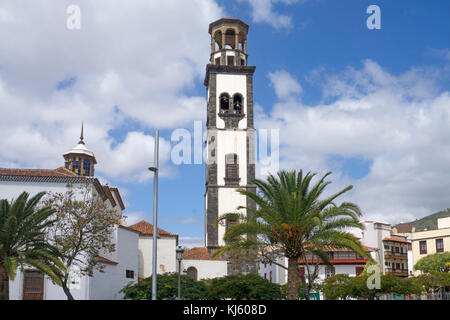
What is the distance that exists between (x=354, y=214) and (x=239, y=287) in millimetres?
14336

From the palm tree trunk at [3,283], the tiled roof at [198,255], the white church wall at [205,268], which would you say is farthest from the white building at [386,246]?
the palm tree trunk at [3,283]

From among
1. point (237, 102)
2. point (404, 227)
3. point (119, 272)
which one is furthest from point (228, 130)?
point (404, 227)

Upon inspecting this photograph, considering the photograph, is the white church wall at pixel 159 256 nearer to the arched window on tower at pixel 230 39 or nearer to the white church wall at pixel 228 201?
the white church wall at pixel 228 201

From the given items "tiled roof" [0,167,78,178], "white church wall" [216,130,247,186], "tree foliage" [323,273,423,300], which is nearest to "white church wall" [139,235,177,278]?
"white church wall" [216,130,247,186]

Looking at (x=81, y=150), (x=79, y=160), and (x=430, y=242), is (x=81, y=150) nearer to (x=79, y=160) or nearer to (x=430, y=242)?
(x=79, y=160)

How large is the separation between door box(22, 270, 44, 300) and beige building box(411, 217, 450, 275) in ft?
155

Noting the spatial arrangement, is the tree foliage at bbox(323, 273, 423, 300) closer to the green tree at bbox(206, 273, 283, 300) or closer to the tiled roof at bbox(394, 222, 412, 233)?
the green tree at bbox(206, 273, 283, 300)

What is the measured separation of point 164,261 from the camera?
49.5 m

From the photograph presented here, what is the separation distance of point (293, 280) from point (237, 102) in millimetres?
32850

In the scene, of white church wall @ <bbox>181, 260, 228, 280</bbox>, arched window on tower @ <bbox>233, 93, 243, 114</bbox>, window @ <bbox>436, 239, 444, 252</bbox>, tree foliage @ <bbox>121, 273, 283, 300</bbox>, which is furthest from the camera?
window @ <bbox>436, 239, 444, 252</bbox>

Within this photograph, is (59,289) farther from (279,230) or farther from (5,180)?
(279,230)

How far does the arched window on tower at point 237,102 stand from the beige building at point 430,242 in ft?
95.8

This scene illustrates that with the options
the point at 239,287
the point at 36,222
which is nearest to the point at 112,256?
the point at 239,287

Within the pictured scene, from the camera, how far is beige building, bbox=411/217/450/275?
61.5 meters
